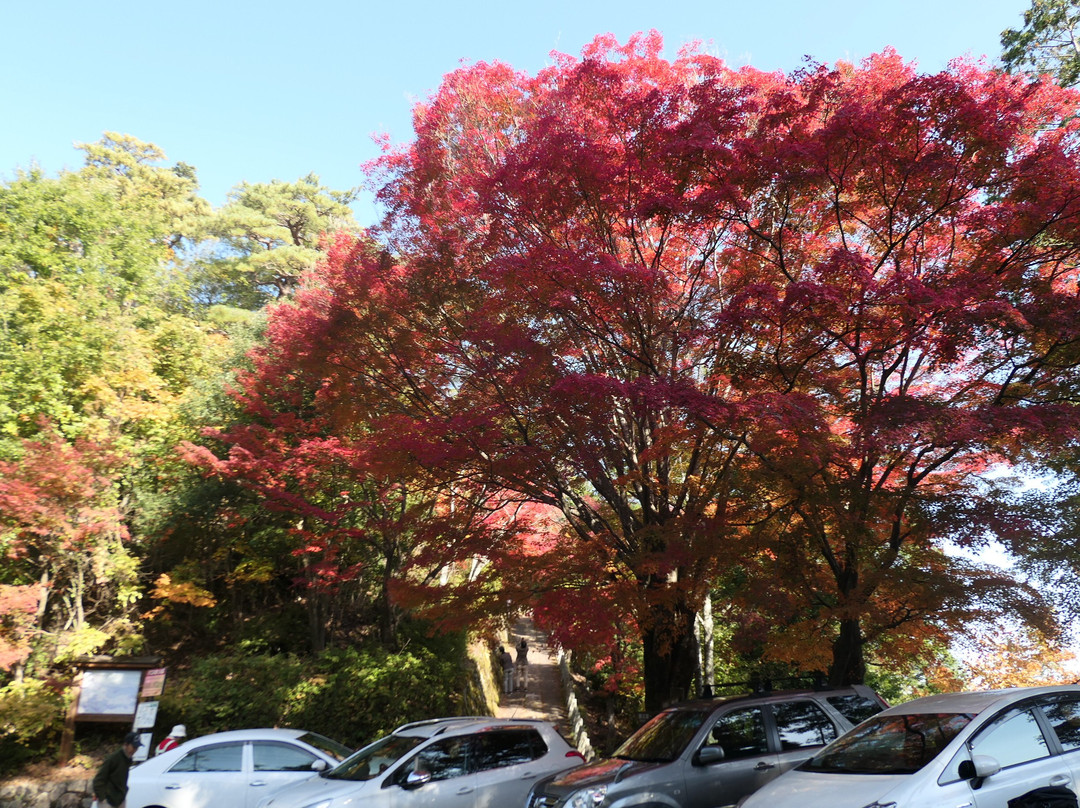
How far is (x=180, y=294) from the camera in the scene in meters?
22.2

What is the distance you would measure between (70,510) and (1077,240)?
17746 millimetres

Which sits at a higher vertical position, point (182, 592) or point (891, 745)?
point (182, 592)

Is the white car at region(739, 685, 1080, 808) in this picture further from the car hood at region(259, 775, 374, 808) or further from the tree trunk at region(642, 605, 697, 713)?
the tree trunk at region(642, 605, 697, 713)

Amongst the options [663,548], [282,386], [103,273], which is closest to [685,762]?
[663,548]

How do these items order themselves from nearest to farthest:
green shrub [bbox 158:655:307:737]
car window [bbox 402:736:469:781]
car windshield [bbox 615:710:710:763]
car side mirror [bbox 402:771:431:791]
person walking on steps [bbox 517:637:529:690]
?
car windshield [bbox 615:710:710:763]
car side mirror [bbox 402:771:431:791]
car window [bbox 402:736:469:781]
green shrub [bbox 158:655:307:737]
person walking on steps [bbox 517:637:529:690]

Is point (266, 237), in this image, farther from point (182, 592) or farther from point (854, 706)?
point (854, 706)

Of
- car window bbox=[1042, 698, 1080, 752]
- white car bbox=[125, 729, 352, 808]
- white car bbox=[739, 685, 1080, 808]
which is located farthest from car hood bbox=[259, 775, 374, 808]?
car window bbox=[1042, 698, 1080, 752]

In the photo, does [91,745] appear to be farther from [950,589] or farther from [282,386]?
[950,589]

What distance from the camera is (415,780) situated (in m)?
6.62

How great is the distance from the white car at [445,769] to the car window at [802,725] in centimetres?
253

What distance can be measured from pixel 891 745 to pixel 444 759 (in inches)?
177

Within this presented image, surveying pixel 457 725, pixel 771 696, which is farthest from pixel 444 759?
pixel 771 696

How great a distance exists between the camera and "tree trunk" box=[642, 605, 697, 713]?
10.6 metres

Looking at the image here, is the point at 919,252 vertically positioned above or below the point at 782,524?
above
